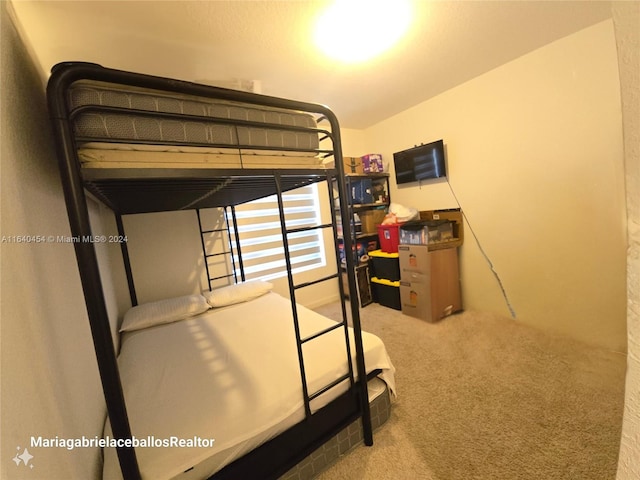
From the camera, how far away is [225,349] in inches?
62.6

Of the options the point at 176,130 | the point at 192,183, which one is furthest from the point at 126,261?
the point at 176,130

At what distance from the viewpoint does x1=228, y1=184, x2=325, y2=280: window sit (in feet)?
10.4

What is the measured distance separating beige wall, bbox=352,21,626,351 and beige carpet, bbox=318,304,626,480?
398 millimetres

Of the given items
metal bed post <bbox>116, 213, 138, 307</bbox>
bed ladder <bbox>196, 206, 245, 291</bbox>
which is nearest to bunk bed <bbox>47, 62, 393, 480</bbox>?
metal bed post <bbox>116, 213, 138, 307</bbox>

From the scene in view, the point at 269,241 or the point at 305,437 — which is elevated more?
the point at 269,241

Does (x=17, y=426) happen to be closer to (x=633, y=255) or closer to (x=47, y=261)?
(x=47, y=261)

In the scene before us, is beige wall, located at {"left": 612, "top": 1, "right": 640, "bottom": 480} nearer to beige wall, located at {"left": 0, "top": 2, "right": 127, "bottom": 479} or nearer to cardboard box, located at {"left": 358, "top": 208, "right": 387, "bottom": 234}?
beige wall, located at {"left": 0, "top": 2, "right": 127, "bottom": 479}

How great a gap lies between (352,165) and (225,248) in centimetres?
193

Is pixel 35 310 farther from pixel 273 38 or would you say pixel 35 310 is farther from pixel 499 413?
pixel 499 413

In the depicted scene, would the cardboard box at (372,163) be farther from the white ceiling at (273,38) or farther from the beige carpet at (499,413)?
the beige carpet at (499,413)

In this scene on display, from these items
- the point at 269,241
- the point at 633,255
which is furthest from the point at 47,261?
the point at 269,241

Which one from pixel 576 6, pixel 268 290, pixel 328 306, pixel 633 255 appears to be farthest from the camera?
pixel 328 306

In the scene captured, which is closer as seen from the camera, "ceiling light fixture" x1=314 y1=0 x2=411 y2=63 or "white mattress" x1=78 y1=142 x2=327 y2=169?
"white mattress" x1=78 y1=142 x2=327 y2=169

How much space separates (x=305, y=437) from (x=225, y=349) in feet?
2.30
